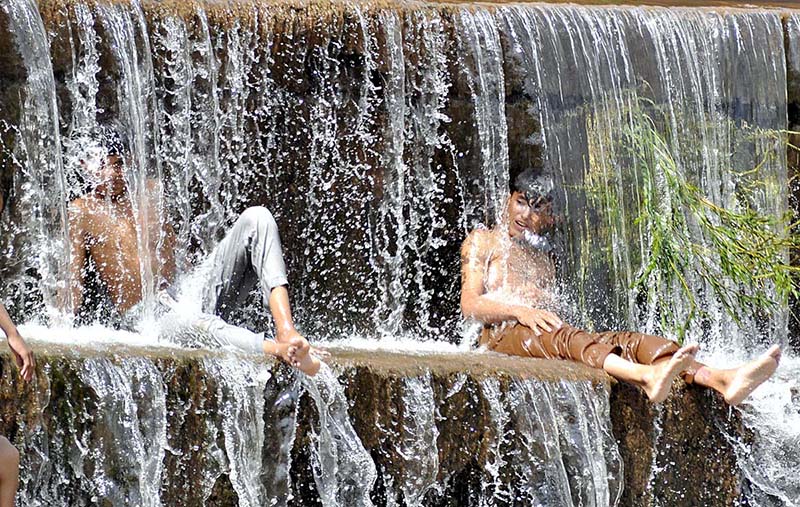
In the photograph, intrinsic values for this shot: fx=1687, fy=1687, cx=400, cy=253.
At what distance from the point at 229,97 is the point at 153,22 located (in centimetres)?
52

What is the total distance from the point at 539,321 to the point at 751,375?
3.87 ft

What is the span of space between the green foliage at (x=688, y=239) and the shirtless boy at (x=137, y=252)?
6.87 feet

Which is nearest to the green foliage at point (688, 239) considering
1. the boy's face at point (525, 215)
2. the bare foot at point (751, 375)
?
the boy's face at point (525, 215)

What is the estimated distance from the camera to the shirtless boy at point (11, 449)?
17.5 ft

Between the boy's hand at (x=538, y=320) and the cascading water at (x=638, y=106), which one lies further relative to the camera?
the cascading water at (x=638, y=106)

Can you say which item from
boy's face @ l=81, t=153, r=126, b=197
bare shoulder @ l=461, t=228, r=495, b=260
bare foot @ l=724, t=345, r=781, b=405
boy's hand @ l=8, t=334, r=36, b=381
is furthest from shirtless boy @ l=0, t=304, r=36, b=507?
bare shoulder @ l=461, t=228, r=495, b=260

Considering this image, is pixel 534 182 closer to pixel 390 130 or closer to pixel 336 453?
pixel 390 130

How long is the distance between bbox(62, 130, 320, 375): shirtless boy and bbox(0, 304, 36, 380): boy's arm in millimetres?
1430

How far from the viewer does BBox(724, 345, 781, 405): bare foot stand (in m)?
6.82

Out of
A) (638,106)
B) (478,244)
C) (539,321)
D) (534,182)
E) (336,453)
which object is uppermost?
(638,106)

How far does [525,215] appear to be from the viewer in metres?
8.51

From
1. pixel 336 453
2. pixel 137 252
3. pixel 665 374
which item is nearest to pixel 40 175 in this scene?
pixel 137 252

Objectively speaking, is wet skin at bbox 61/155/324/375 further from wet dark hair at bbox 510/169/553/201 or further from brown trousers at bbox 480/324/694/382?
wet dark hair at bbox 510/169/553/201

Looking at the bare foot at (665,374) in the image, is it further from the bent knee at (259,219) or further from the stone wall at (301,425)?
the bent knee at (259,219)
